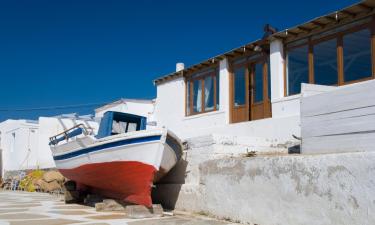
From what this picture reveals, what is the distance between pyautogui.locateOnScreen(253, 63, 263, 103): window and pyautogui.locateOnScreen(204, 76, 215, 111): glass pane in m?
2.20

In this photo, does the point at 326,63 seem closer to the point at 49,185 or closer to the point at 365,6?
the point at 365,6

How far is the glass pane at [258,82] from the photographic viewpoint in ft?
44.4

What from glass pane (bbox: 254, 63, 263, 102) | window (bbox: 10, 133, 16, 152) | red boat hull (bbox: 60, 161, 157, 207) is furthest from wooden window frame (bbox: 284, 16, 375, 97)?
window (bbox: 10, 133, 16, 152)

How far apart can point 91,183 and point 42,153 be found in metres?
17.4

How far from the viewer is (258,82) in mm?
13656

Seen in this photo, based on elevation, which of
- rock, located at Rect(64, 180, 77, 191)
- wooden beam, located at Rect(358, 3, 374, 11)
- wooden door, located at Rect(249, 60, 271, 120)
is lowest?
rock, located at Rect(64, 180, 77, 191)

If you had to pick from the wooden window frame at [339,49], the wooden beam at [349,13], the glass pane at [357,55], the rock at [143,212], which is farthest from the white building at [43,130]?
the wooden beam at [349,13]

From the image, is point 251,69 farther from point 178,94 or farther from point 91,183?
point 91,183

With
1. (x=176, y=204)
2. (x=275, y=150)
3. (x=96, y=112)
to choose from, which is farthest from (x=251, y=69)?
(x=96, y=112)

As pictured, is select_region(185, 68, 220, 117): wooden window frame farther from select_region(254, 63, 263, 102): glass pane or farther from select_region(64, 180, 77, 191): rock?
select_region(64, 180, 77, 191): rock

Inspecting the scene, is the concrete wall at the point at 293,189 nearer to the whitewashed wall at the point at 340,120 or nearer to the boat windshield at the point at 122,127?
the whitewashed wall at the point at 340,120

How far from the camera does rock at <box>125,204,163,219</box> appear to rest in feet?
32.8

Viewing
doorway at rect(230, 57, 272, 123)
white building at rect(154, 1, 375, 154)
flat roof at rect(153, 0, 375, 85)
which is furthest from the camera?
doorway at rect(230, 57, 272, 123)

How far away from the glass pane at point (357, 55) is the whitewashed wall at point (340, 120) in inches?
125
